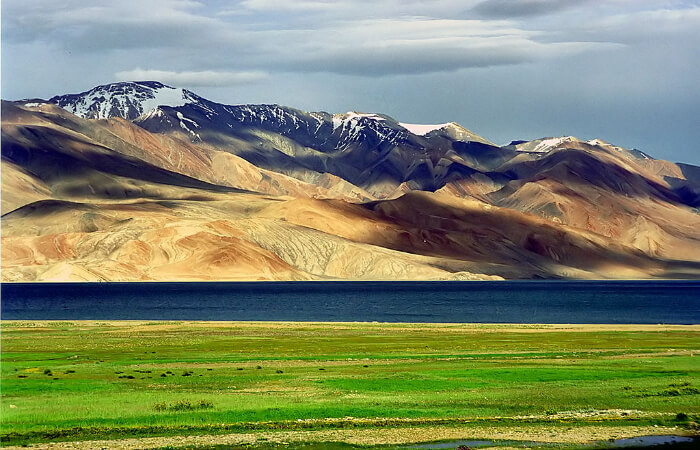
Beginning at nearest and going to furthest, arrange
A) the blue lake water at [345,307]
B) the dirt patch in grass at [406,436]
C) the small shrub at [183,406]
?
1. the dirt patch in grass at [406,436]
2. the small shrub at [183,406]
3. the blue lake water at [345,307]

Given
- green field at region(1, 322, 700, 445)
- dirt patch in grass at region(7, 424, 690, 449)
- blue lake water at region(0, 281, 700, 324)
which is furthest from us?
blue lake water at region(0, 281, 700, 324)

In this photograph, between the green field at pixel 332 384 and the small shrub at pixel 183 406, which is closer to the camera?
the green field at pixel 332 384

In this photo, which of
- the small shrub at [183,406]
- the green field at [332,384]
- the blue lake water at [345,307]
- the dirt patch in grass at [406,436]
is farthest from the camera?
the blue lake water at [345,307]

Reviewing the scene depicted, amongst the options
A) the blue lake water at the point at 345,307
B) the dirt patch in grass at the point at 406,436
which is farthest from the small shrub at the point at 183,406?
the blue lake water at the point at 345,307

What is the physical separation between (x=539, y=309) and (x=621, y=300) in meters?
37.1

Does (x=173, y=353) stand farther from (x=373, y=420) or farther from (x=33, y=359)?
(x=373, y=420)

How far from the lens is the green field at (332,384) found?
39.1 m

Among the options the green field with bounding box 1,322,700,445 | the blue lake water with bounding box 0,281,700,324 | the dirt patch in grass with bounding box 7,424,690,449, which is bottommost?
the blue lake water with bounding box 0,281,700,324

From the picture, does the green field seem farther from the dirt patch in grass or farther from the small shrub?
the dirt patch in grass

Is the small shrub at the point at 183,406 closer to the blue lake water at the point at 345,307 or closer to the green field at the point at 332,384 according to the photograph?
the green field at the point at 332,384

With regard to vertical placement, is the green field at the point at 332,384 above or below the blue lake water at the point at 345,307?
above

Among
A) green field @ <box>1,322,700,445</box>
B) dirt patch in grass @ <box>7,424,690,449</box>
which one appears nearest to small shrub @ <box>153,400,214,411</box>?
green field @ <box>1,322,700,445</box>

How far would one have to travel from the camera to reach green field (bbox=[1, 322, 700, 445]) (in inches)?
1539

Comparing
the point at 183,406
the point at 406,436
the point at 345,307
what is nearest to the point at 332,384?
the point at 183,406
